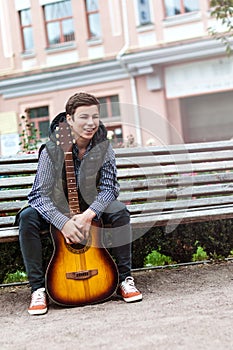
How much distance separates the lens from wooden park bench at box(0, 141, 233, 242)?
404 centimetres

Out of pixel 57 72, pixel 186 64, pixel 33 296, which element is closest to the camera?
pixel 33 296

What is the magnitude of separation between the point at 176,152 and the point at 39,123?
43.2 feet

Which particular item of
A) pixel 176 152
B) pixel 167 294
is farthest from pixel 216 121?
pixel 167 294

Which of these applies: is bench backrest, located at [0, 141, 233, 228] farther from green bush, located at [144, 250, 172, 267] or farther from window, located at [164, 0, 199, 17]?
window, located at [164, 0, 199, 17]

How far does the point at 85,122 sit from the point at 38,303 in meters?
1.03

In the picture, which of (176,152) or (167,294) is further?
(176,152)

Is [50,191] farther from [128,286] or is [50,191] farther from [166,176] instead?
[166,176]

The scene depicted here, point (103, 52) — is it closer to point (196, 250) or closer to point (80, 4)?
point (80, 4)

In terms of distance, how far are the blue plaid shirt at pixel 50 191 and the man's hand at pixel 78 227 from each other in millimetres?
35

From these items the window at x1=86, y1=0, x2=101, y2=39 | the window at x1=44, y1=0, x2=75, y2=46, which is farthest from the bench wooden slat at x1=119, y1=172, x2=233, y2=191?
the window at x1=44, y1=0, x2=75, y2=46

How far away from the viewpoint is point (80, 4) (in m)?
16.8

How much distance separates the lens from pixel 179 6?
1582cm

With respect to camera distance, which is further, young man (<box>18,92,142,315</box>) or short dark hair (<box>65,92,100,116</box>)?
short dark hair (<box>65,92,100,116</box>)

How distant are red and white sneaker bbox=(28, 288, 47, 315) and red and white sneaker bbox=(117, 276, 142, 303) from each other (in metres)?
0.44
